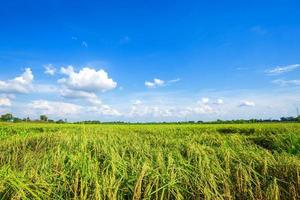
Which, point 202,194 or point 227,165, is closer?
point 202,194

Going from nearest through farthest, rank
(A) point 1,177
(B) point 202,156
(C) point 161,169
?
(A) point 1,177
(C) point 161,169
(B) point 202,156

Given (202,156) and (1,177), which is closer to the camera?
(1,177)

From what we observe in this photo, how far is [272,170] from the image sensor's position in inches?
161

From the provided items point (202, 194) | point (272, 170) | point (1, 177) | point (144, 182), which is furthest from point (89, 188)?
point (272, 170)

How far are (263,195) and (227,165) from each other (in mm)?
722

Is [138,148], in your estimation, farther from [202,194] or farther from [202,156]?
[202,194]

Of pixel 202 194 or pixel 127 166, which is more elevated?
pixel 127 166

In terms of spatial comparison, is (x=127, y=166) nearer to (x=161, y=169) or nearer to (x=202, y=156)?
(x=161, y=169)

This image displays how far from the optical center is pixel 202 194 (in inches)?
135

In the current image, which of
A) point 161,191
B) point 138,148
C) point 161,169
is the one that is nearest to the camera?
point 161,191

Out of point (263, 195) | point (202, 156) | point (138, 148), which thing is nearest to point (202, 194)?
point (263, 195)

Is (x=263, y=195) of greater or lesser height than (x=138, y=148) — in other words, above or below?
below

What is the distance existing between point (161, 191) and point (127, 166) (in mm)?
942

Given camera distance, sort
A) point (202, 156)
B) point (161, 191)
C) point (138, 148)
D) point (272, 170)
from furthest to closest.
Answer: point (138, 148) → point (202, 156) → point (272, 170) → point (161, 191)
